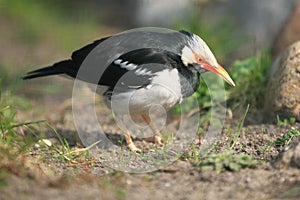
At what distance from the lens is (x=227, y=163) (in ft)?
12.4

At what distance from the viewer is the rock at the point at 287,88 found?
5.17m

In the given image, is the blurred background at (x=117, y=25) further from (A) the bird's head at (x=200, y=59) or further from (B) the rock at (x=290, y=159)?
(B) the rock at (x=290, y=159)

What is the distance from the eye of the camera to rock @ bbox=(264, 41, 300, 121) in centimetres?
517

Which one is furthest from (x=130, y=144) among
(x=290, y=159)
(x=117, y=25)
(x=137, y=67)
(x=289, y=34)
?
(x=117, y=25)

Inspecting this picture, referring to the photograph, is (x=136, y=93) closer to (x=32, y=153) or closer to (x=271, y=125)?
(x=32, y=153)

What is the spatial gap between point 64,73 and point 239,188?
2294 millimetres

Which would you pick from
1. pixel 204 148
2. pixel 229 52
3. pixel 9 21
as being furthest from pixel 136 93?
pixel 9 21

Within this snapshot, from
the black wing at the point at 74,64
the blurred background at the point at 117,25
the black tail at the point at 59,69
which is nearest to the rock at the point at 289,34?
the blurred background at the point at 117,25

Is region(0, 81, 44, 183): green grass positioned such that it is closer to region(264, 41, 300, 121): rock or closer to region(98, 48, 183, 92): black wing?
region(98, 48, 183, 92): black wing

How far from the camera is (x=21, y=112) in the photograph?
238 inches

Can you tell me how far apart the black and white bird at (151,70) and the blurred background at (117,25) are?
1410 mm

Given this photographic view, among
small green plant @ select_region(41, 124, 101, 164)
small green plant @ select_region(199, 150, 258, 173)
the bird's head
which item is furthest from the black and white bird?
small green plant @ select_region(199, 150, 258, 173)

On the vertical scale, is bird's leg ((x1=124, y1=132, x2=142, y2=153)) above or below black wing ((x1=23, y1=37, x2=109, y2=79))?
below

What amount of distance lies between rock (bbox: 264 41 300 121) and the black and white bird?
0.72 m
